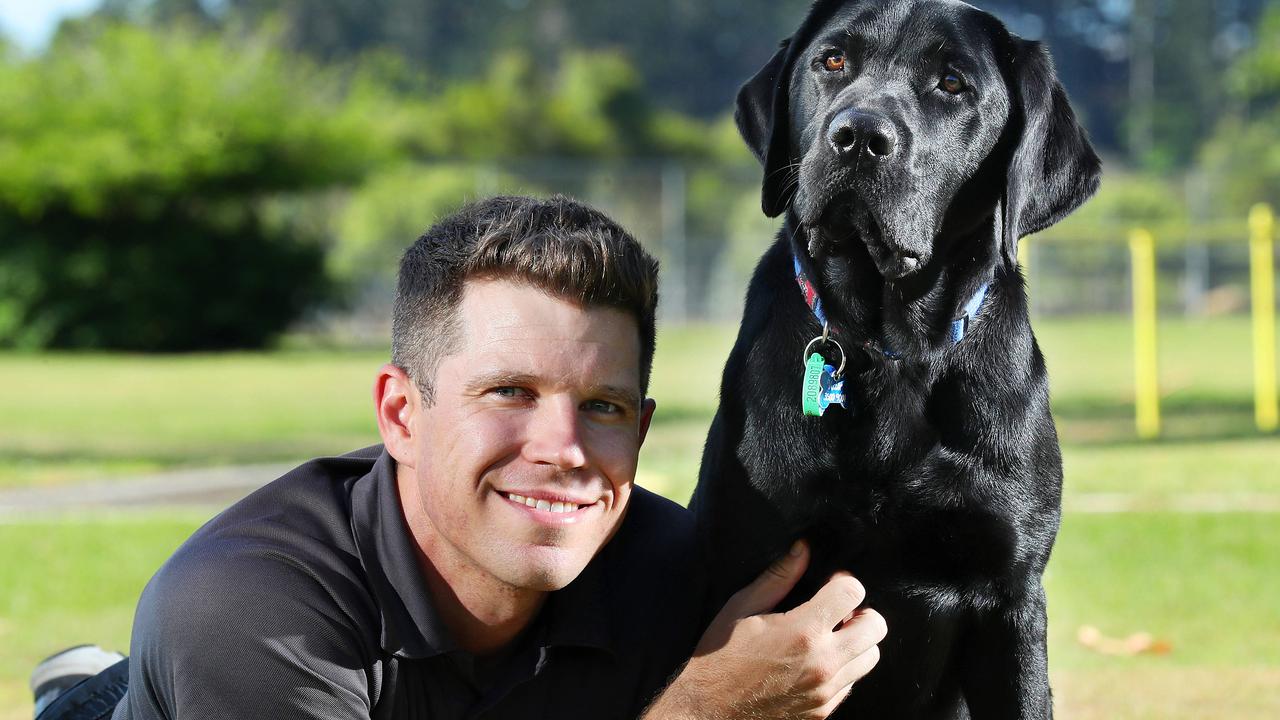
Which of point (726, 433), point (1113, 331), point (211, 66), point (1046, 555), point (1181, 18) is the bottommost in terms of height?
point (1113, 331)

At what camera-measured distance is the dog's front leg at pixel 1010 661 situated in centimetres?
251

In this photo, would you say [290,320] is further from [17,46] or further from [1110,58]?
[1110,58]

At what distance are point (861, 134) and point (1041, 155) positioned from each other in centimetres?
43

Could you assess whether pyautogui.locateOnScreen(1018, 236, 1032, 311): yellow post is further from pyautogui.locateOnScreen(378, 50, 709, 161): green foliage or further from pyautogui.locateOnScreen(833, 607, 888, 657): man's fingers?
pyautogui.locateOnScreen(378, 50, 709, 161): green foliage

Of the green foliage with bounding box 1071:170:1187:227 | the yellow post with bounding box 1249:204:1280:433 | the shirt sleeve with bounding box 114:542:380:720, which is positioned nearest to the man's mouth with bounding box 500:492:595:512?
the shirt sleeve with bounding box 114:542:380:720

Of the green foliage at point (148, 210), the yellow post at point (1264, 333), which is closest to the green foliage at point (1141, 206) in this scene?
the green foliage at point (148, 210)

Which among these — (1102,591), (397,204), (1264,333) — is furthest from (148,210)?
(1102,591)

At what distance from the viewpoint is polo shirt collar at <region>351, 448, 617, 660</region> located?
2.37 metres

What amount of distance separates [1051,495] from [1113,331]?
25041 millimetres

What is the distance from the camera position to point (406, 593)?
239 centimetres

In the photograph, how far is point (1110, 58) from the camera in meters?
56.3

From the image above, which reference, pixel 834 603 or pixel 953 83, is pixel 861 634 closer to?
pixel 834 603

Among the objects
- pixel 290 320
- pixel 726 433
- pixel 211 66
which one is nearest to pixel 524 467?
pixel 726 433

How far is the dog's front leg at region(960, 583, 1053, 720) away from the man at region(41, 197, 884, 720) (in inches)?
8.0
